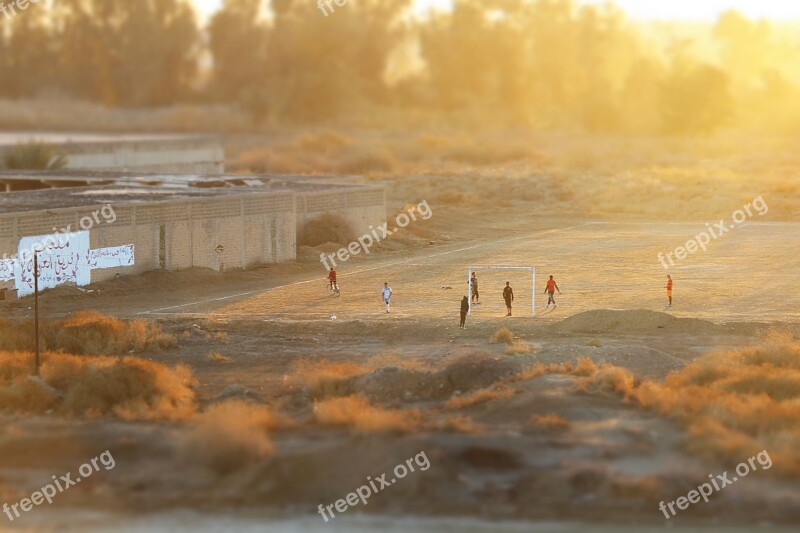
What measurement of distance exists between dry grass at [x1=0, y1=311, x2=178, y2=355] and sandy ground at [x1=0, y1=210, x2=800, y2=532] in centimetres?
87

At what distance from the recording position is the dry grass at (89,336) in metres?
36.8

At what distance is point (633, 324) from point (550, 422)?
10759mm

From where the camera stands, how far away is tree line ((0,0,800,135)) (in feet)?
440

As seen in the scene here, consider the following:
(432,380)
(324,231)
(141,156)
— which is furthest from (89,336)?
(141,156)

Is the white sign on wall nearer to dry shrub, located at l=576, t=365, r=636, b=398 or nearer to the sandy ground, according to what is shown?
the sandy ground

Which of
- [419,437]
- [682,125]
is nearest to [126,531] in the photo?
[419,437]

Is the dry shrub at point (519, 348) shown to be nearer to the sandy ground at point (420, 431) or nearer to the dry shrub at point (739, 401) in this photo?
the sandy ground at point (420, 431)

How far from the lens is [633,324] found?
3891 centimetres

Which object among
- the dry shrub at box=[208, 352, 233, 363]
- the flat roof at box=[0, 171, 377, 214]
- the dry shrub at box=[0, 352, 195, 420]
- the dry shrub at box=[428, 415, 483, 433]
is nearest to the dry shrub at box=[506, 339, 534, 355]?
the dry shrub at box=[428, 415, 483, 433]

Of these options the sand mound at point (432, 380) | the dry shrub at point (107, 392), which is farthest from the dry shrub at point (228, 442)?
the sand mound at point (432, 380)

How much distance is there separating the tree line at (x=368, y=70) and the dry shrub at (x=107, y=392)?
102515 millimetres

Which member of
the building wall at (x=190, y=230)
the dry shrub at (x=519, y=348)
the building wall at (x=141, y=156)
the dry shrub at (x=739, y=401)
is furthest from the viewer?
the building wall at (x=141, y=156)

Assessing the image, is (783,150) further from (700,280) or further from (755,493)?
(755,493)

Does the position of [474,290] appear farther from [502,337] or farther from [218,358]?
[218,358]
